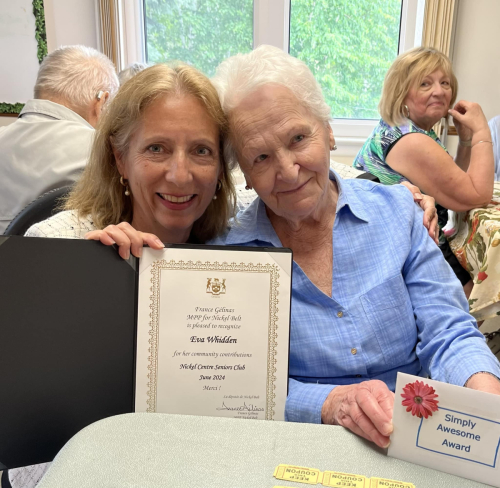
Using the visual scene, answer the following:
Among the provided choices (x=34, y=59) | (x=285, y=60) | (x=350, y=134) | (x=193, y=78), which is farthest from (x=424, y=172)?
(x=34, y=59)

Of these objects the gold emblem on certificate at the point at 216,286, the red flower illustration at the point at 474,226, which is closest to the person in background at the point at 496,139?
the red flower illustration at the point at 474,226

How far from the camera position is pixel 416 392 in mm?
763

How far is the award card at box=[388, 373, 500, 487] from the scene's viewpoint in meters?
0.72

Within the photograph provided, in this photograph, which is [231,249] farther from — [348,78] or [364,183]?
[348,78]

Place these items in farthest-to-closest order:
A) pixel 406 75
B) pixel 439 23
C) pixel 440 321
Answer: pixel 439 23 → pixel 406 75 → pixel 440 321

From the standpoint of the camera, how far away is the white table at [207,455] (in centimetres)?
71

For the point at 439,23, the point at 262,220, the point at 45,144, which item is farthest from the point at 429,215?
the point at 439,23

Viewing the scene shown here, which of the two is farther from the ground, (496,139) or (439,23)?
(439,23)

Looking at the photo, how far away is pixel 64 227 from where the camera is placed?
4.04 feet

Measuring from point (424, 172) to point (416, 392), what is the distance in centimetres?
152

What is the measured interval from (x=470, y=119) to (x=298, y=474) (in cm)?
206

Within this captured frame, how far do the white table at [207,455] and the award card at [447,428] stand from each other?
0.02 meters

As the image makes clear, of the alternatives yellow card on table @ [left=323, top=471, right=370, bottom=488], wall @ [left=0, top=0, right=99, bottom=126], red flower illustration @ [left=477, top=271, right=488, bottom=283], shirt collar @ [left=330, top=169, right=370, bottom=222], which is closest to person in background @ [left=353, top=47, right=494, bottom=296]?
red flower illustration @ [left=477, top=271, right=488, bottom=283]

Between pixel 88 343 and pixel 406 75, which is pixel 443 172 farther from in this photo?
pixel 88 343
